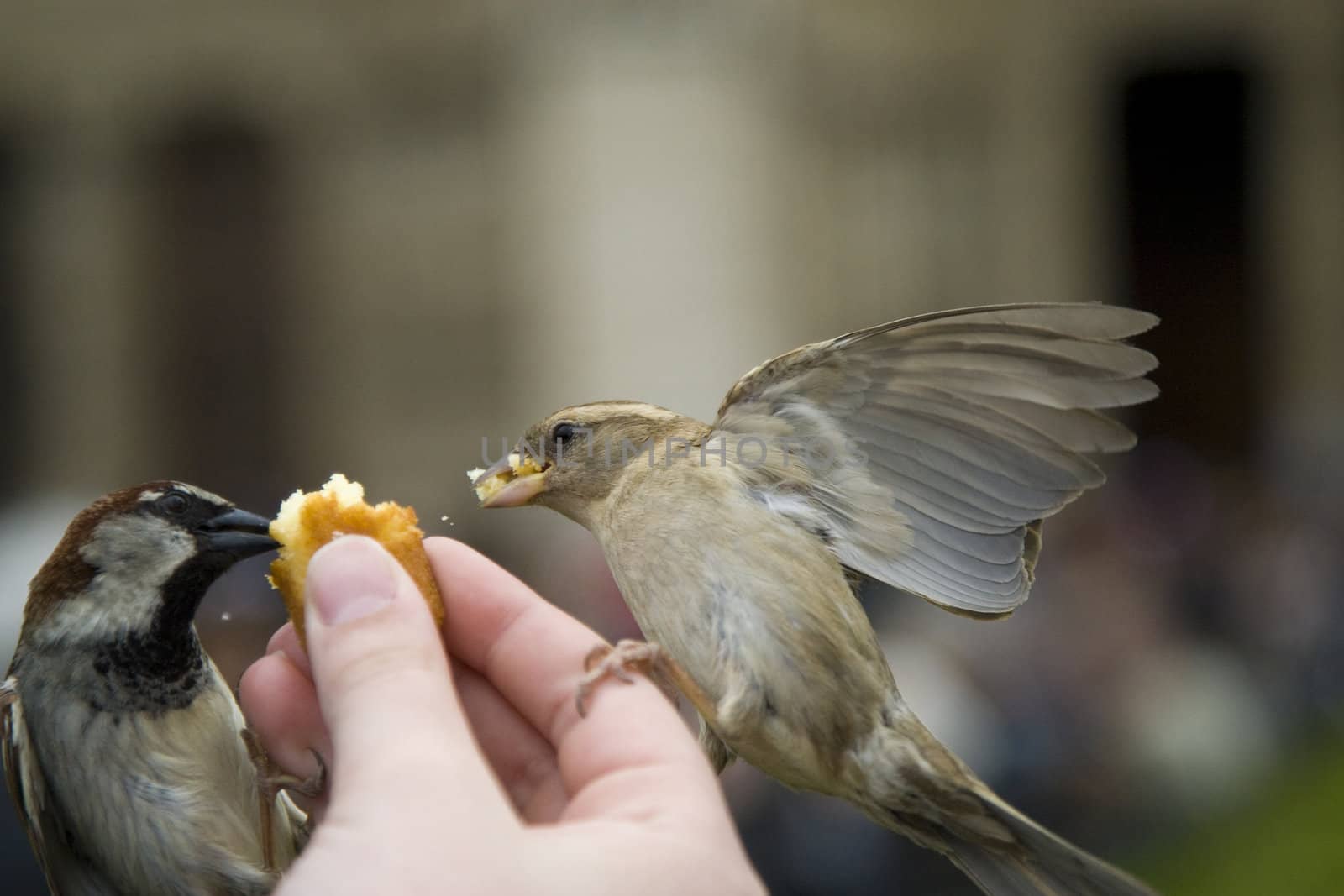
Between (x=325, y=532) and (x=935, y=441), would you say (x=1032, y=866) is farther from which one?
(x=325, y=532)

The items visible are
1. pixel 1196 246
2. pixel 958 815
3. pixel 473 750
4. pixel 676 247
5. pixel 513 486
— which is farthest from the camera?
pixel 1196 246

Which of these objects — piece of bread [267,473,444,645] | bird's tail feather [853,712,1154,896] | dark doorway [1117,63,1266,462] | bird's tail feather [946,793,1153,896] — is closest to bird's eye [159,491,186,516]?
piece of bread [267,473,444,645]

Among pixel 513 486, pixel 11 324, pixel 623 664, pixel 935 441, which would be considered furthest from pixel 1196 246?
pixel 623 664

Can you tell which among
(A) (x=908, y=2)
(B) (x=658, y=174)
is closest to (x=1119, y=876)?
(B) (x=658, y=174)

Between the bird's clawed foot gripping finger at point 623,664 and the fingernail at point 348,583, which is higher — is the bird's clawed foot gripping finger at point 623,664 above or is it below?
below

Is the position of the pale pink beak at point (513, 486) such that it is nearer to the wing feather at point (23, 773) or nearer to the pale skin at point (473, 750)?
the pale skin at point (473, 750)

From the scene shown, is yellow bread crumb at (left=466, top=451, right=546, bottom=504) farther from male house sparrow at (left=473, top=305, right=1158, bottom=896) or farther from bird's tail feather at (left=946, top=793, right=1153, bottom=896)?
bird's tail feather at (left=946, top=793, right=1153, bottom=896)

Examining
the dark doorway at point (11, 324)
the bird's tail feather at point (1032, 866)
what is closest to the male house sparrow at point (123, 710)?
the bird's tail feather at point (1032, 866)
